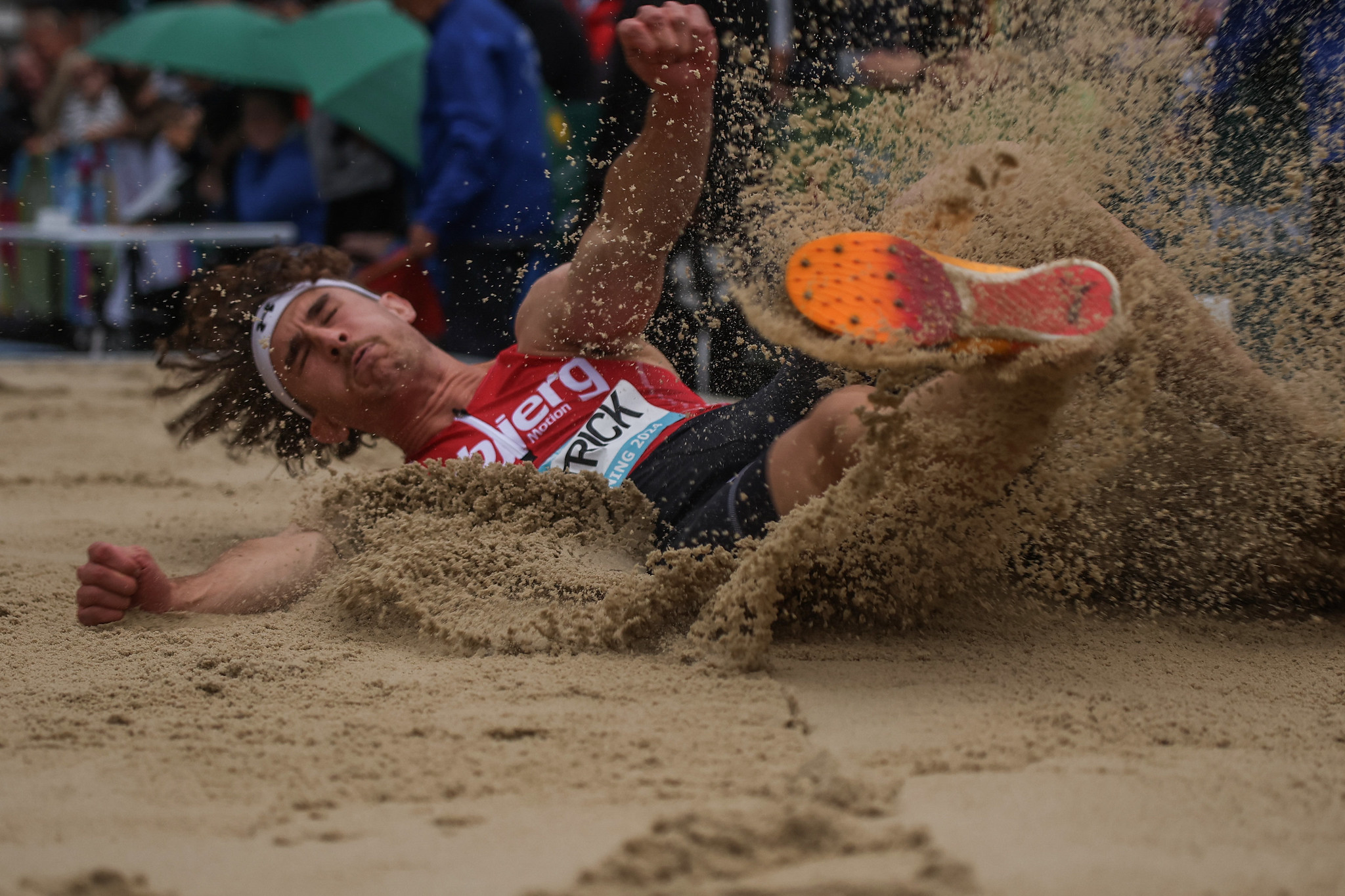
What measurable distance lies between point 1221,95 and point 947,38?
0.61 metres

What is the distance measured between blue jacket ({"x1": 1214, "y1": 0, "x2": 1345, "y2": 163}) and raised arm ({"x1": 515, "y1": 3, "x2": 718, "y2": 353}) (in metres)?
1.18

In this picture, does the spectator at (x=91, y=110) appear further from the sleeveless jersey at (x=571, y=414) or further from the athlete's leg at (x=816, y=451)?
the athlete's leg at (x=816, y=451)

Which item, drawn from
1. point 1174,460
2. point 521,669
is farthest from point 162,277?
point 1174,460

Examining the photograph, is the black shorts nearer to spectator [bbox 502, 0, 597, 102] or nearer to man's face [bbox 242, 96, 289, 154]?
spectator [bbox 502, 0, 597, 102]

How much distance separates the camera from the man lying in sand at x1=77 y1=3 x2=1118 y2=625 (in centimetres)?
154

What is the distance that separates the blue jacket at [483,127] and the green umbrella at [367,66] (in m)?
0.87

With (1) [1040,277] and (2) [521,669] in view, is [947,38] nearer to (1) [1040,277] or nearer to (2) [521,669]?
(1) [1040,277]

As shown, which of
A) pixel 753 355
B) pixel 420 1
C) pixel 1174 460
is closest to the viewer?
pixel 1174 460

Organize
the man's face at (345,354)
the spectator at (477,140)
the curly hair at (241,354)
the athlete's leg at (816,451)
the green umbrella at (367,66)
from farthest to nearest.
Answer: the green umbrella at (367,66) → the spectator at (477,140) → the curly hair at (241,354) → the man's face at (345,354) → the athlete's leg at (816,451)

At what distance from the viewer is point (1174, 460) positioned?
183 centimetres

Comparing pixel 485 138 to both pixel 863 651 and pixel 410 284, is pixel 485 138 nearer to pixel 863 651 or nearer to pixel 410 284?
pixel 410 284

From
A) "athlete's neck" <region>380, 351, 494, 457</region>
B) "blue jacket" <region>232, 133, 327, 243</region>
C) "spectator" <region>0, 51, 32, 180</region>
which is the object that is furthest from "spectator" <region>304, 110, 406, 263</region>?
"spectator" <region>0, 51, 32, 180</region>

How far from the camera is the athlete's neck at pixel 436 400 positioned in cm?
231

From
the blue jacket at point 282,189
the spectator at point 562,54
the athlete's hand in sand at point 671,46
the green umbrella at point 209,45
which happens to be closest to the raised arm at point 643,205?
the athlete's hand in sand at point 671,46
